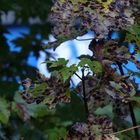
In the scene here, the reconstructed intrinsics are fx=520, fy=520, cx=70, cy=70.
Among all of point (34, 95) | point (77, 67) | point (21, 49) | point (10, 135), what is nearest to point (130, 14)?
point (77, 67)

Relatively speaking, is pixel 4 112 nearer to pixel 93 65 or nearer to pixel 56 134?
pixel 56 134

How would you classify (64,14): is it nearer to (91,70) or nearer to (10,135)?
(91,70)

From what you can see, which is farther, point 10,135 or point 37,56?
point 37,56

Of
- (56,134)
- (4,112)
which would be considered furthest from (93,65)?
(4,112)

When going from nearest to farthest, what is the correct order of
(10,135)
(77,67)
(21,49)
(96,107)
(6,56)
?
1. (77,67)
2. (96,107)
3. (10,135)
4. (6,56)
5. (21,49)

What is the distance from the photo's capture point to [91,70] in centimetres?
107

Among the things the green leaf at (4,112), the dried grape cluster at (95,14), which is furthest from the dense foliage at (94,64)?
the green leaf at (4,112)

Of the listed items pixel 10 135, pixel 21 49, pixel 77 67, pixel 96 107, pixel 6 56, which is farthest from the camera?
pixel 21 49

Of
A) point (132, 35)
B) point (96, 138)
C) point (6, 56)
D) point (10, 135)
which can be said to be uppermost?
point (6, 56)

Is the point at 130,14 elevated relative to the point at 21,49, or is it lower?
lower

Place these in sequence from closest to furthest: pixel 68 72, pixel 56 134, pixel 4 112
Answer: pixel 68 72
pixel 56 134
pixel 4 112

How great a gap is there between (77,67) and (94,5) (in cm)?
14

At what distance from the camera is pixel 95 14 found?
3.51ft

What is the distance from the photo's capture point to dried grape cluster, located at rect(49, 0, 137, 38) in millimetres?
1062
